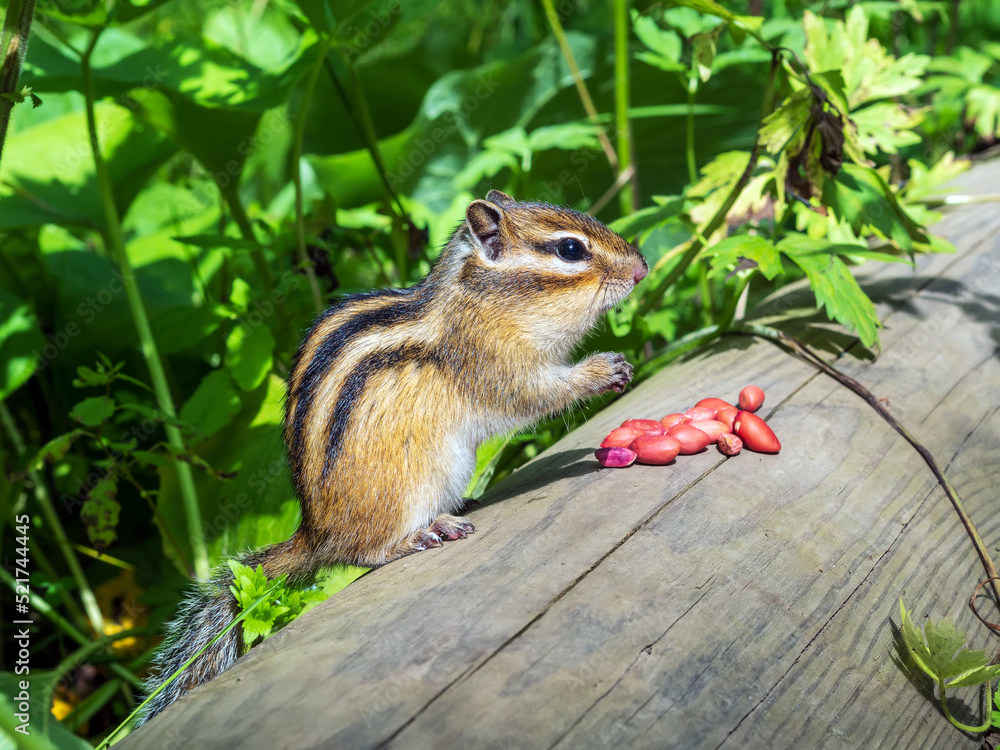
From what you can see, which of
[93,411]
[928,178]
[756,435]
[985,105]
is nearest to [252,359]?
[93,411]

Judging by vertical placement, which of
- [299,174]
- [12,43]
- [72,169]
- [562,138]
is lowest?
[562,138]

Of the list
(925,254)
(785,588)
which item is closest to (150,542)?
(785,588)

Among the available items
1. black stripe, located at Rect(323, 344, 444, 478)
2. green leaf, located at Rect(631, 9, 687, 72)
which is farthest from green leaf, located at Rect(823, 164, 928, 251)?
black stripe, located at Rect(323, 344, 444, 478)

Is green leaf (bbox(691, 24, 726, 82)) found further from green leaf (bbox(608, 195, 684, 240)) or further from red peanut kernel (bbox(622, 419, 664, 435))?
red peanut kernel (bbox(622, 419, 664, 435))

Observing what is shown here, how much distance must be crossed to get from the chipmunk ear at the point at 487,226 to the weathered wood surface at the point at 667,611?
0.49 metres

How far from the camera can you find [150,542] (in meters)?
2.86

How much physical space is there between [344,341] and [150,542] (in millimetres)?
1451

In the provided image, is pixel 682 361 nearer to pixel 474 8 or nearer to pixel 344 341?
pixel 344 341

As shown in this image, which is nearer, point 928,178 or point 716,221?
point 716,221

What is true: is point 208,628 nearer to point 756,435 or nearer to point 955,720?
point 756,435

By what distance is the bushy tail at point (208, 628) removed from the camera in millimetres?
1683

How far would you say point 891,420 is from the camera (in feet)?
6.26

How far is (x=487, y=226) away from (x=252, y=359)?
85cm

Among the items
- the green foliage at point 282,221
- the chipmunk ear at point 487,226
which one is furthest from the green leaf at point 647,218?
the chipmunk ear at point 487,226
